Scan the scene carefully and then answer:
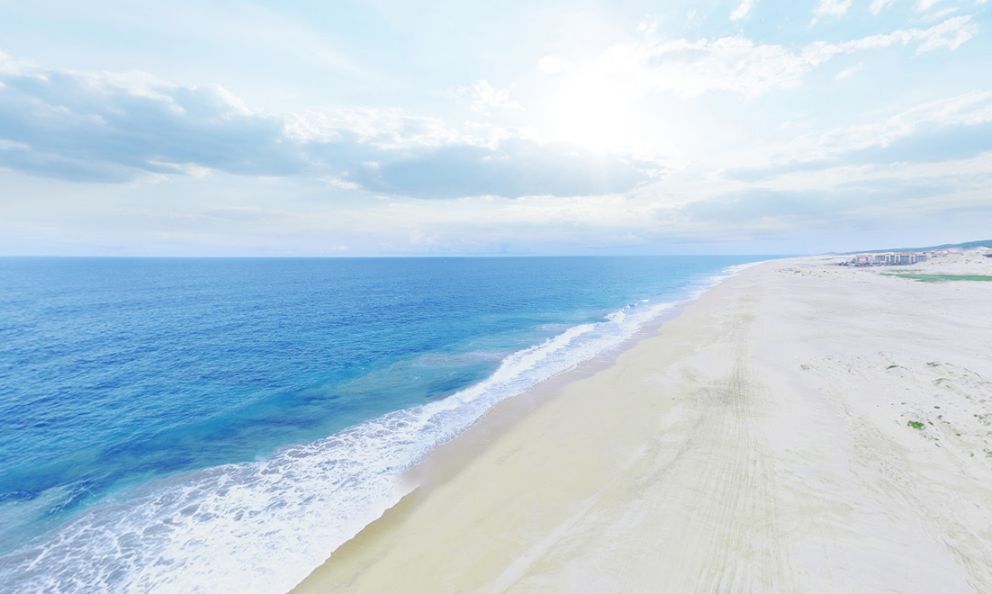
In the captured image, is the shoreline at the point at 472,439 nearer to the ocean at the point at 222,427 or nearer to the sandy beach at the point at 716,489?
the sandy beach at the point at 716,489

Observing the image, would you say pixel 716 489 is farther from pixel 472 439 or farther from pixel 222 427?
pixel 222 427

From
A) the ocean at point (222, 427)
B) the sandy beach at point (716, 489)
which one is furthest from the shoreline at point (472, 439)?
the ocean at point (222, 427)

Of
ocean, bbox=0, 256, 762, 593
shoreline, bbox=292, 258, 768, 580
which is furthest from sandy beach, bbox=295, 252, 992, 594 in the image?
ocean, bbox=0, 256, 762, 593

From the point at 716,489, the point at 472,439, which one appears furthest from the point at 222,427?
the point at 716,489

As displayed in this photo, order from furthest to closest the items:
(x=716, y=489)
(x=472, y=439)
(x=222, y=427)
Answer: (x=222, y=427)
(x=472, y=439)
(x=716, y=489)

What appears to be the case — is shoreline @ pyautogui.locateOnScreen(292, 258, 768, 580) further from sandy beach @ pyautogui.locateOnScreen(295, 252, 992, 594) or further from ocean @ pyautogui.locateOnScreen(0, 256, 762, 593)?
ocean @ pyautogui.locateOnScreen(0, 256, 762, 593)

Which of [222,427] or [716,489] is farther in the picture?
[222,427]
